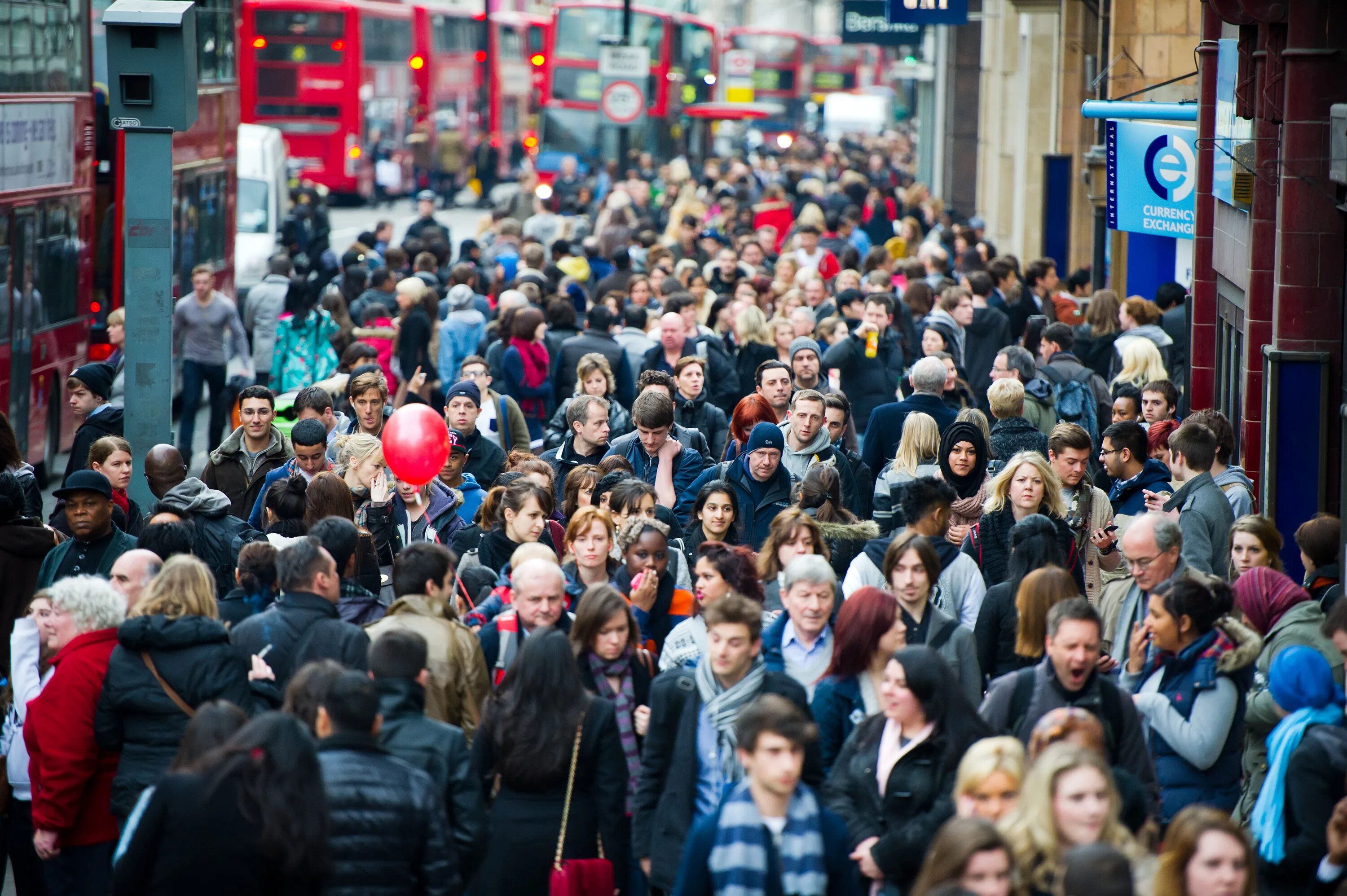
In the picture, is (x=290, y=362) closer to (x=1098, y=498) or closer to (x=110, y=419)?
(x=110, y=419)

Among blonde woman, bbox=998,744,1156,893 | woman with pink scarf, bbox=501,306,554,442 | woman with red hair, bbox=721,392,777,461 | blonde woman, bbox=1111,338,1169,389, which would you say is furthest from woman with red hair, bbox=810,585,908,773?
woman with pink scarf, bbox=501,306,554,442

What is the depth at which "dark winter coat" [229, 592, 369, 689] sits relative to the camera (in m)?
6.29

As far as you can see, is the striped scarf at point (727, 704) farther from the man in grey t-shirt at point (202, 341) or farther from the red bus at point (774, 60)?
the red bus at point (774, 60)

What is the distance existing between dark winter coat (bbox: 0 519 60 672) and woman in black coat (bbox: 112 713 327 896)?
349 cm

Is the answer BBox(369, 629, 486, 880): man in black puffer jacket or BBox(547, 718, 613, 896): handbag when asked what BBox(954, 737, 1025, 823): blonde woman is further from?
BBox(369, 629, 486, 880): man in black puffer jacket

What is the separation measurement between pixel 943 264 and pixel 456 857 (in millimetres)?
14895

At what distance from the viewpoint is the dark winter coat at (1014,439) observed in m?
10.1

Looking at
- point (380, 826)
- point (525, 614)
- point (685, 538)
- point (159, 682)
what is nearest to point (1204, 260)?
point (685, 538)

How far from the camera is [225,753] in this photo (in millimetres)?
4613

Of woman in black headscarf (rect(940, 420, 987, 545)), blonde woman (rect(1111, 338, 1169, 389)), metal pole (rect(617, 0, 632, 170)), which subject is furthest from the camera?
metal pole (rect(617, 0, 632, 170))

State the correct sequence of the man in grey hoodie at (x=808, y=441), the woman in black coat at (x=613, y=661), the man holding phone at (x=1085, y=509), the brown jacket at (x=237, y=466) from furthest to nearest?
the brown jacket at (x=237, y=466) → the man in grey hoodie at (x=808, y=441) → the man holding phone at (x=1085, y=509) → the woman in black coat at (x=613, y=661)

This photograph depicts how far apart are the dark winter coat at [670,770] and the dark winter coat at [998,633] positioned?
1463mm

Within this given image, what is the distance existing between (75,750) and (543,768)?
1614 millimetres

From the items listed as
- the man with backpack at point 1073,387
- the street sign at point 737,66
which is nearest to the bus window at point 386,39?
the street sign at point 737,66
